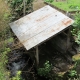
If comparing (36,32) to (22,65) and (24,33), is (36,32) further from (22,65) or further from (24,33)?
(22,65)

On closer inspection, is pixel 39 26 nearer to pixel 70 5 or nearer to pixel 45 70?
pixel 45 70

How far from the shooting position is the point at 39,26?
10.8 m

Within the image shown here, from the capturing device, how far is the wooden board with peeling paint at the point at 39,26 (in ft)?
32.6

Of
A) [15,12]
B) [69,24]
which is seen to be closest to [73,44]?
[69,24]

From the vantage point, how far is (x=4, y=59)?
9289 millimetres

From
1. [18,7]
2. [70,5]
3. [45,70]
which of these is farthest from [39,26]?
[18,7]

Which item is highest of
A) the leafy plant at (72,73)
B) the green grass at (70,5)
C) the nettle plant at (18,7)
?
the green grass at (70,5)

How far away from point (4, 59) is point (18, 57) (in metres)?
3.53

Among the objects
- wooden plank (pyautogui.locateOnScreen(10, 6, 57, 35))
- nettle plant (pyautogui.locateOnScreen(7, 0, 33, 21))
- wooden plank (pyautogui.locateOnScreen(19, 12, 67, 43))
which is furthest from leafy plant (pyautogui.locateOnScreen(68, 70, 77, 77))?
nettle plant (pyautogui.locateOnScreen(7, 0, 33, 21))

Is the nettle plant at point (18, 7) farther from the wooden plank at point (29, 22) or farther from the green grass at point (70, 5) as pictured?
the wooden plank at point (29, 22)

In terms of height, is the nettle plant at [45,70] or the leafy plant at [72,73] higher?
the leafy plant at [72,73]

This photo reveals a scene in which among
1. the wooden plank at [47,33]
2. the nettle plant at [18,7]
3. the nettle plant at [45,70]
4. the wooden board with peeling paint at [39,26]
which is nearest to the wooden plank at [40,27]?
the wooden board with peeling paint at [39,26]

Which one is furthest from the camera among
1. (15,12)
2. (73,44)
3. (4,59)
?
(15,12)

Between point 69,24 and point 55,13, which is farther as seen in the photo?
point 55,13
